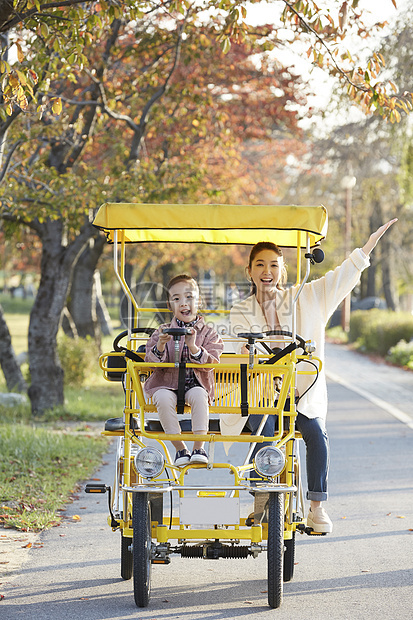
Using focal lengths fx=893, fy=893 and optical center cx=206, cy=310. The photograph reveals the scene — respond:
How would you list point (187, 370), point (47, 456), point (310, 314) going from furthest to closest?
point (47, 456), point (310, 314), point (187, 370)

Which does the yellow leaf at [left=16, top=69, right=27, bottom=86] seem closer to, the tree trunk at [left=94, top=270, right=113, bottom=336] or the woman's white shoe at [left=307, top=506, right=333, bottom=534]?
the woman's white shoe at [left=307, top=506, right=333, bottom=534]

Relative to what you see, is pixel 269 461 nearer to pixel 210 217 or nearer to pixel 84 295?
pixel 210 217

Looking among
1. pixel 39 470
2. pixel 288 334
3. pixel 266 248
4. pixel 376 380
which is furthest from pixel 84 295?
pixel 288 334

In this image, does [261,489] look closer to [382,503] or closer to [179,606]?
[179,606]

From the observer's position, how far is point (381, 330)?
25.4 metres

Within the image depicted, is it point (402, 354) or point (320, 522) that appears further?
point (402, 354)

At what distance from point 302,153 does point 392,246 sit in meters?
14.0

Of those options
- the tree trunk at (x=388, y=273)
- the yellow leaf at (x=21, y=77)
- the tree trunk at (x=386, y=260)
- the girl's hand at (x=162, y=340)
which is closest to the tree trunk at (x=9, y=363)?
the yellow leaf at (x=21, y=77)

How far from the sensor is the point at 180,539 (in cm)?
494

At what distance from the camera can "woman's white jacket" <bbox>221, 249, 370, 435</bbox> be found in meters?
5.64

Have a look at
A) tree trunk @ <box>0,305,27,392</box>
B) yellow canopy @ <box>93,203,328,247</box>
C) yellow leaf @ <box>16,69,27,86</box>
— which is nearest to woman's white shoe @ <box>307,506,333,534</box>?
yellow canopy @ <box>93,203,328,247</box>

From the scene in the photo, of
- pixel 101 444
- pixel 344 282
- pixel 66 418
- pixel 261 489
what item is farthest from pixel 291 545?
pixel 66 418

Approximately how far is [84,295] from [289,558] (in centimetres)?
1565

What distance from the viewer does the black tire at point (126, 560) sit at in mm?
5297
